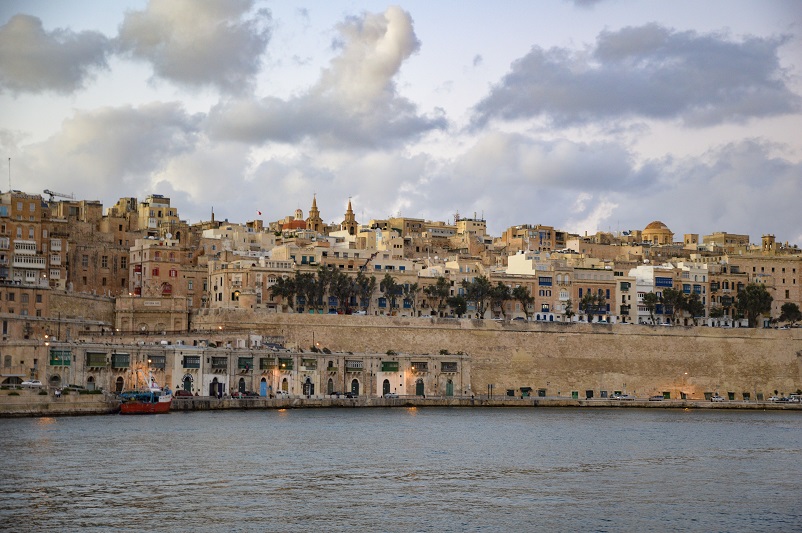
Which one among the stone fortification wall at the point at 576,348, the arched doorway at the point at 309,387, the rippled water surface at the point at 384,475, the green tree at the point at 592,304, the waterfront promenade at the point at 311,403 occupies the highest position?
the green tree at the point at 592,304

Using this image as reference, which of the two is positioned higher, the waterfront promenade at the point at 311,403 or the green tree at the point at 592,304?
the green tree at the point at 592,304

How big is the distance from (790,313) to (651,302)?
1086 centimetres

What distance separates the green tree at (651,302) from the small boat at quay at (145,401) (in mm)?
38273

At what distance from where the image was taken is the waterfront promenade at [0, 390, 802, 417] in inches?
2072

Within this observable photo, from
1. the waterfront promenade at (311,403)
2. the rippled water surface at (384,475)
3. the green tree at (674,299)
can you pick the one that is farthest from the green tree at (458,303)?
the rippled water surface at (384,475)

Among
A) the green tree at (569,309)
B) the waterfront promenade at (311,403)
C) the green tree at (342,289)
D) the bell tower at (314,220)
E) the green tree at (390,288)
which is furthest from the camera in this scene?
the bell tower at (314,220)

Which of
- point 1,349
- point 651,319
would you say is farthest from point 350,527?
point 651,319

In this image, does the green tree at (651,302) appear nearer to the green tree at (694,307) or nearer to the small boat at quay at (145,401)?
the green tree at (694,307)

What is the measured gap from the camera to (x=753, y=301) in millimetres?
87312

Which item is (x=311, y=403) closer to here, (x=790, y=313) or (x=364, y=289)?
(x=364, y=289)

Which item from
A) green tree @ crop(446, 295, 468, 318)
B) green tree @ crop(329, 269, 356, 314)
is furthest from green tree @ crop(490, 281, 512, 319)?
green tree @ crop(329, 269, 356, 314)

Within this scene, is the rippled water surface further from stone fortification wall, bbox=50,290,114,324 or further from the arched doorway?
stone fortification wall, bbox=50,290,114,324

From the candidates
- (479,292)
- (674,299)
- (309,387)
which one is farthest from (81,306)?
(674,299)

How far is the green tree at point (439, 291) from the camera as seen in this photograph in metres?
81.9
